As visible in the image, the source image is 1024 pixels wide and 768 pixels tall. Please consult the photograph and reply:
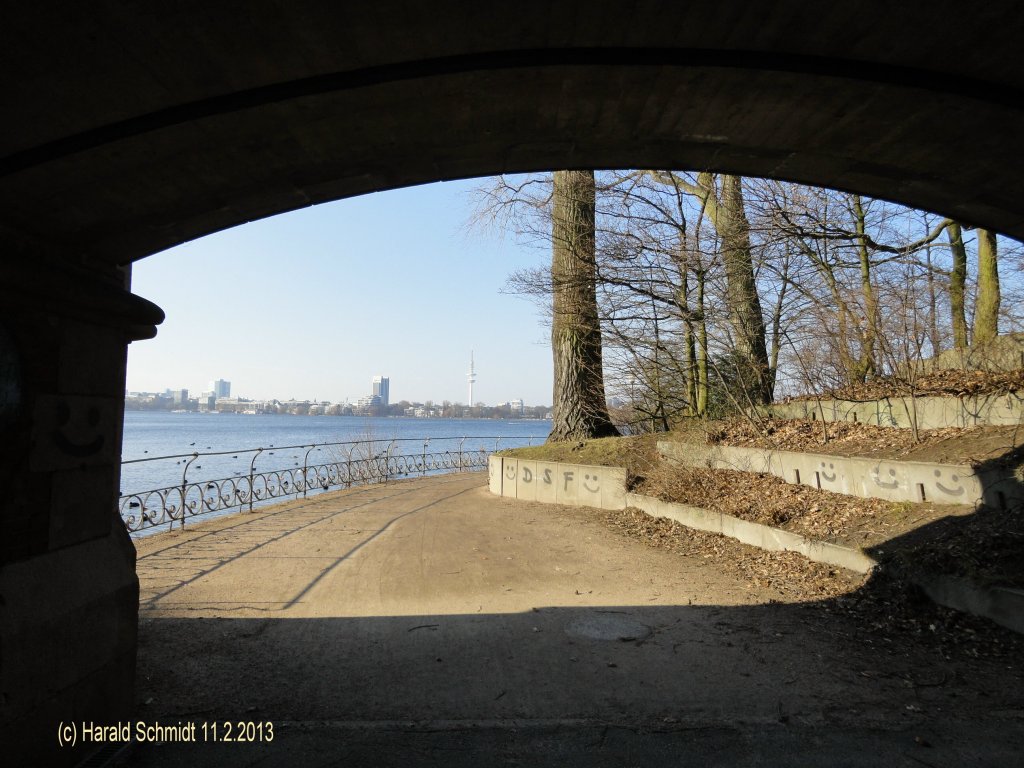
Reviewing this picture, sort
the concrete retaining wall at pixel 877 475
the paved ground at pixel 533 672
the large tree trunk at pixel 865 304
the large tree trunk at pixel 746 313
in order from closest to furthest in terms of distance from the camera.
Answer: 1. the paved ground at pixel 533 672
2. the concrete retaining wall at pixel 877 475
3. the large tree trunk at pixel 865 304
4. the large tree trunk at pixel 746 313

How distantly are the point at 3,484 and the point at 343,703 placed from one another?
2.57 m

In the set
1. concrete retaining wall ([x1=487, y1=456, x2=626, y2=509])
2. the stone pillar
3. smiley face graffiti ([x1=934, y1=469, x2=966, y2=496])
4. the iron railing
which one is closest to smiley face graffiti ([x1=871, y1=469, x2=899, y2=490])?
smiley face graffiti ([x1=934, y1=469, x2=966, y2=496])

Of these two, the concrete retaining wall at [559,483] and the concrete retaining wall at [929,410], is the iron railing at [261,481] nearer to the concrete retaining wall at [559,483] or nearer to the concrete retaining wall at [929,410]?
the concrete retaining wall at [559,483]

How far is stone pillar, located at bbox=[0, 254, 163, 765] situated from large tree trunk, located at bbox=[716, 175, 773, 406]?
11769mm

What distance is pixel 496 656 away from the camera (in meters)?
5.34

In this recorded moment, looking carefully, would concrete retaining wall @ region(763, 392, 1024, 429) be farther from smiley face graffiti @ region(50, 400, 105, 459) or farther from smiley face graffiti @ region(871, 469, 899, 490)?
smiley face graffiti @ region(50, 400, 105, 459)

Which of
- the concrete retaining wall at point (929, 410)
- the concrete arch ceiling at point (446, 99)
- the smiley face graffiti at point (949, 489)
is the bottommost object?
the smiley face graffiti at point (949, 489)

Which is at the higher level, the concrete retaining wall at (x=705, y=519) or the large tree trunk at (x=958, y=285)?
the large tree trunk at (x=958, y=285)

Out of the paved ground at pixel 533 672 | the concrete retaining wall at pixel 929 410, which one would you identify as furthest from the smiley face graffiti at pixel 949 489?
the paved ground at pixel 533 672

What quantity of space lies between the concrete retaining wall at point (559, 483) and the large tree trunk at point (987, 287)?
23.8ft

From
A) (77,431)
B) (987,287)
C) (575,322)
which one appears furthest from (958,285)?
(77,431)

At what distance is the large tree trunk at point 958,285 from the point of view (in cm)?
1151

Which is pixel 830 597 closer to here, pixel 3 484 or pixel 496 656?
pixel 496 656

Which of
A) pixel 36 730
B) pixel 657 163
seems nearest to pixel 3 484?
pixel 36 730
